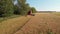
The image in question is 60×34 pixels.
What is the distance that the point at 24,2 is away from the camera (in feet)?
257

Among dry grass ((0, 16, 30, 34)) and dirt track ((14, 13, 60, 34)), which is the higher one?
dirt track ((14, 13, 60, 34))

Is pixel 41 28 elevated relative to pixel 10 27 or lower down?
elevated

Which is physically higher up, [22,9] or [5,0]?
[5,0]

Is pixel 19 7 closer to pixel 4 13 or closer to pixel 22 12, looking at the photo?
pixel 22 12

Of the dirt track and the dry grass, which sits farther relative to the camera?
the dry grass

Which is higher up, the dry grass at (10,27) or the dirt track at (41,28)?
the dirt track at (41,28)

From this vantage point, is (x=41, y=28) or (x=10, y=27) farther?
(x=10, y=27)

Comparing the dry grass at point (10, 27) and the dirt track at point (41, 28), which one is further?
the dry grass at point (10, 27)

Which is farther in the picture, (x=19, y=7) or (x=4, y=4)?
(x=19, y=7)

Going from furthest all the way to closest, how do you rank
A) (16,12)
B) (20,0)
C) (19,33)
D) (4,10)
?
(20,0) < (16,12) < (4,10) < (19,33)

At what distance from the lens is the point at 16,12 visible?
242ft

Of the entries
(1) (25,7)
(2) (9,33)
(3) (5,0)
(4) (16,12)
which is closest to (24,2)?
(1) (25,7)

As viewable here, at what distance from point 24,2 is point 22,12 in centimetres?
706

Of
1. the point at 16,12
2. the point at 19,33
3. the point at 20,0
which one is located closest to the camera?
the point at 19,33
